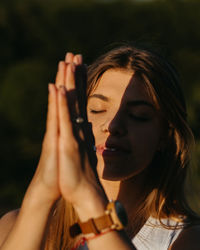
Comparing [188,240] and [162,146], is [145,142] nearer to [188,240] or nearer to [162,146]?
[162,146]

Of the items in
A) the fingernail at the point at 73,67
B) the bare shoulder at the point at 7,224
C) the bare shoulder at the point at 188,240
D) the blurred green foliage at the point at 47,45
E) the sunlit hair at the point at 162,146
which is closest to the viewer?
the fingernail at the point at 73,67

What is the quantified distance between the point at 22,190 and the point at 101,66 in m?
6.92

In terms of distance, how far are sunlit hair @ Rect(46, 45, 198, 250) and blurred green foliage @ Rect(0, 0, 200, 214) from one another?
6187 mm

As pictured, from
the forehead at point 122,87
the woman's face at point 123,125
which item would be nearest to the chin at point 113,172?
the woman's face at point 123,125

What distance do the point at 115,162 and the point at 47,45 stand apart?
780 centimetres

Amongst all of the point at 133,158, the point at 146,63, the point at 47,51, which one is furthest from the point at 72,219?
the point at 47,51

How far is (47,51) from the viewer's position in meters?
9.99

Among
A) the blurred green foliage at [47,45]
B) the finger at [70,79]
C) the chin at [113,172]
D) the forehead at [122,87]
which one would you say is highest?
the blurred green foliage at [47,45]

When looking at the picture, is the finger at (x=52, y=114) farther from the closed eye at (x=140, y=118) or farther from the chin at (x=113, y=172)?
the closed eye at (x=140, y=118)

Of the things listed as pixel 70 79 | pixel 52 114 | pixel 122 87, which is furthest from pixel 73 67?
pixel 122 87

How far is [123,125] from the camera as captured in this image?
2.63m

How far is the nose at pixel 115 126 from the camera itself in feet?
8.44

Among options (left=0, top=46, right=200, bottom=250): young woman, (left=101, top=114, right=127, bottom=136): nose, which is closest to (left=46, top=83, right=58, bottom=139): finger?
(left=0, top=46, right=200, bottom=250): young woman

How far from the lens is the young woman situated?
1910mm
